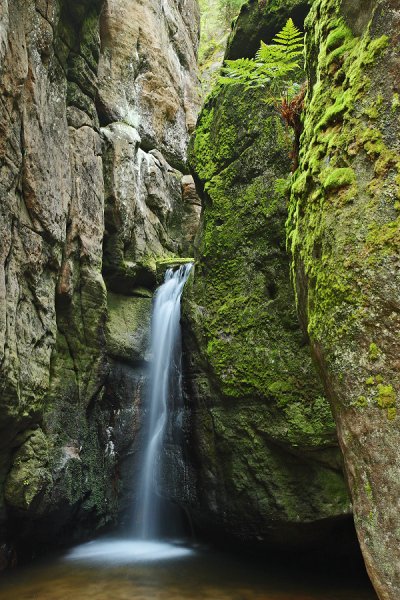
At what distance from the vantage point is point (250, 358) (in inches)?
296

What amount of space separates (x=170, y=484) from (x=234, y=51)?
866 cm

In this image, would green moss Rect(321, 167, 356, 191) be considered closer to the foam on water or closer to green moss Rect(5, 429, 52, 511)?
green moss Rect(5, 429, 52, 511)

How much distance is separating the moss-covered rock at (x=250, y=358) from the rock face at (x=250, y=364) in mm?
18

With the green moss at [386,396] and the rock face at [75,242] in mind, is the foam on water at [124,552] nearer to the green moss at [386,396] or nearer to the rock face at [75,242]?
the rock face at [75,242]

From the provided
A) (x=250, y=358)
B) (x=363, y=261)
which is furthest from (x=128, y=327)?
(x=363, y=261)

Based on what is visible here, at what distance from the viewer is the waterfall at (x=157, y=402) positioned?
9.26 metres

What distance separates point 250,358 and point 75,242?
4207mm

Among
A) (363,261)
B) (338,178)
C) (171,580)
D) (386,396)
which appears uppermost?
(338,178)

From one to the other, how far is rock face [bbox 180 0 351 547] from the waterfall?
3.49ft

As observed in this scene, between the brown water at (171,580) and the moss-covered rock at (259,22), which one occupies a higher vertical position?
the moss-covered rock at (259,22)

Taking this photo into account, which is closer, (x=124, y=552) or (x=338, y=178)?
(x=338, y=178)

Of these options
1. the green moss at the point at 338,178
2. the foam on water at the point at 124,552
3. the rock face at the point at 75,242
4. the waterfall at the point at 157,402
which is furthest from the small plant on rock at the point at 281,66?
the foam on water at the point at 124,552

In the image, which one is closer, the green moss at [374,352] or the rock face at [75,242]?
the green moss at [374,352]

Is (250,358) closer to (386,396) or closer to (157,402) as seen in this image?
(157,402)
